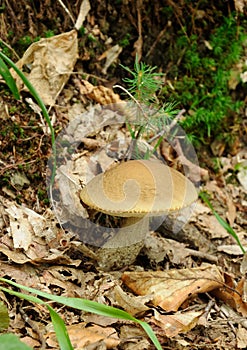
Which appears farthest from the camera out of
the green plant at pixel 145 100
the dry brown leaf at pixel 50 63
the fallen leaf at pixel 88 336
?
the dry brown leaf at pixel 50 63

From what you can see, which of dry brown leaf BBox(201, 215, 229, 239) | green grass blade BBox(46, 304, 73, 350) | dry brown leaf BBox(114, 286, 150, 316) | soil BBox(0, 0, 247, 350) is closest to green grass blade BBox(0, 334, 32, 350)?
green grass blade BBox(46, 304, 73, 350)

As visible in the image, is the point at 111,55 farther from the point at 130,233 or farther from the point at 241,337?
the point at 241,337

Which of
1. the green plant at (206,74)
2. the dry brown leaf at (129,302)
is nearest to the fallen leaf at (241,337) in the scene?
the dry brown leaf at (129,302)

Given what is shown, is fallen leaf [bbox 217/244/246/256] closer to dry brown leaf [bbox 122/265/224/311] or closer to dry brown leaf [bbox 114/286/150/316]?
dry brown leaf [bbox 122/265/224/311]

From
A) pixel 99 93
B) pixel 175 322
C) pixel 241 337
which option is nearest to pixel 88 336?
pixel 175 322

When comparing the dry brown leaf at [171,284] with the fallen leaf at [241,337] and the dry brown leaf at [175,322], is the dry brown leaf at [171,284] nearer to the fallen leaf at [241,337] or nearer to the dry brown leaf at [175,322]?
the dry brown leaf at [175,322]

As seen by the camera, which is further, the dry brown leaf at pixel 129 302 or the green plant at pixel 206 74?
the green plant at pixel 206 74

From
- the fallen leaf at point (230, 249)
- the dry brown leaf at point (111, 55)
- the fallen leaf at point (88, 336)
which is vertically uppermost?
the dry brown leaf at point (111, 55)
